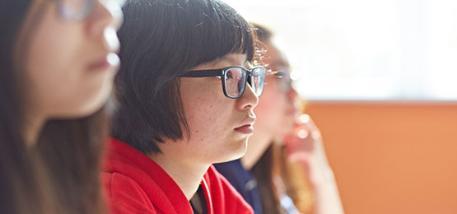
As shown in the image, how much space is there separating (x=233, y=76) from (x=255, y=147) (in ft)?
2.30

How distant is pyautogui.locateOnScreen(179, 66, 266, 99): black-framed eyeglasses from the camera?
120cm

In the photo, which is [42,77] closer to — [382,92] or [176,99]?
[176,99]

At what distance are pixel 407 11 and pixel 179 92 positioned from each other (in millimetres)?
1806

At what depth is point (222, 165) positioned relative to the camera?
1681mm

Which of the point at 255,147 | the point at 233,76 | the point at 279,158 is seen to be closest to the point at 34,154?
the point at 233,76

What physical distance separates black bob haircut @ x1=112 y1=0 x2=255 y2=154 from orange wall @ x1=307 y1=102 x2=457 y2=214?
172 cm

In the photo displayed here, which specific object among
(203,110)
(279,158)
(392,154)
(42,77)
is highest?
(42,77)

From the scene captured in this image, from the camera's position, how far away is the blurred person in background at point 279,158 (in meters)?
1.86

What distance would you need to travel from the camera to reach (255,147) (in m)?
1.90

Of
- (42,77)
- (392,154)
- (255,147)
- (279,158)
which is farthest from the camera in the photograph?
(392,154)

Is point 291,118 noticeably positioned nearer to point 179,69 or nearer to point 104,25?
point 179,69

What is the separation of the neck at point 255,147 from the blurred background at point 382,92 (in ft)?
2.91

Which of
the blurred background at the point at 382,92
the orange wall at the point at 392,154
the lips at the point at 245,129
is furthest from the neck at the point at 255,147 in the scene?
the orange wall at the point at 392,154

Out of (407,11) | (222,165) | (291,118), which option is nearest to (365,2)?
(407,11)
